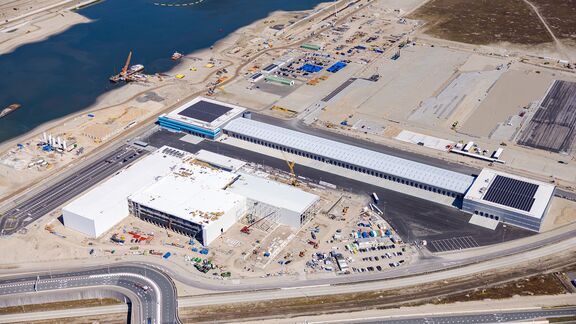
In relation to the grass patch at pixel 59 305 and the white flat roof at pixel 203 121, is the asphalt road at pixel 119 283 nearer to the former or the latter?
the grass patch at pixel 59 305

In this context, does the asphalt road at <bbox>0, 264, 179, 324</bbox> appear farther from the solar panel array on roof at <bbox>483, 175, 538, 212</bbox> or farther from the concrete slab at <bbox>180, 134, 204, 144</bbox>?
the solar panel array on roof at <bbox>483, 175, 538, 212</bbox>

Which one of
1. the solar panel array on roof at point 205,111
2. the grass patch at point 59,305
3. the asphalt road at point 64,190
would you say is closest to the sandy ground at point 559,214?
the solar panel array on roof at point 205,111

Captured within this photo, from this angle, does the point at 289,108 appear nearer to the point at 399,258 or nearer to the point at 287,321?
the point at 399,258

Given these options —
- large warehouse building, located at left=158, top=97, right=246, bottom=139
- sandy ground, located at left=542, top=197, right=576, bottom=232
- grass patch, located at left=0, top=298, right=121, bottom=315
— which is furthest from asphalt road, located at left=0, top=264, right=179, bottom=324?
sandy ground, located at left=542, top=197, right=576, bottom=232

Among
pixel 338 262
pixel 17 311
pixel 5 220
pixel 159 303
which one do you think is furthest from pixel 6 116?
pixel 338 262

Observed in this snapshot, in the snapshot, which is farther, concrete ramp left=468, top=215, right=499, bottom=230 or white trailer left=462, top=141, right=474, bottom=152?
white trailer left=462, top=141, right=474, bottom=152

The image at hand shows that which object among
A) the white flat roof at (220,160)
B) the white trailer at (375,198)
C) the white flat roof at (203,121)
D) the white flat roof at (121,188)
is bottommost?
the white trailer at (375,198)

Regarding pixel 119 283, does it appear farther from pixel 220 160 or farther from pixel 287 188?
pixel 220 160
